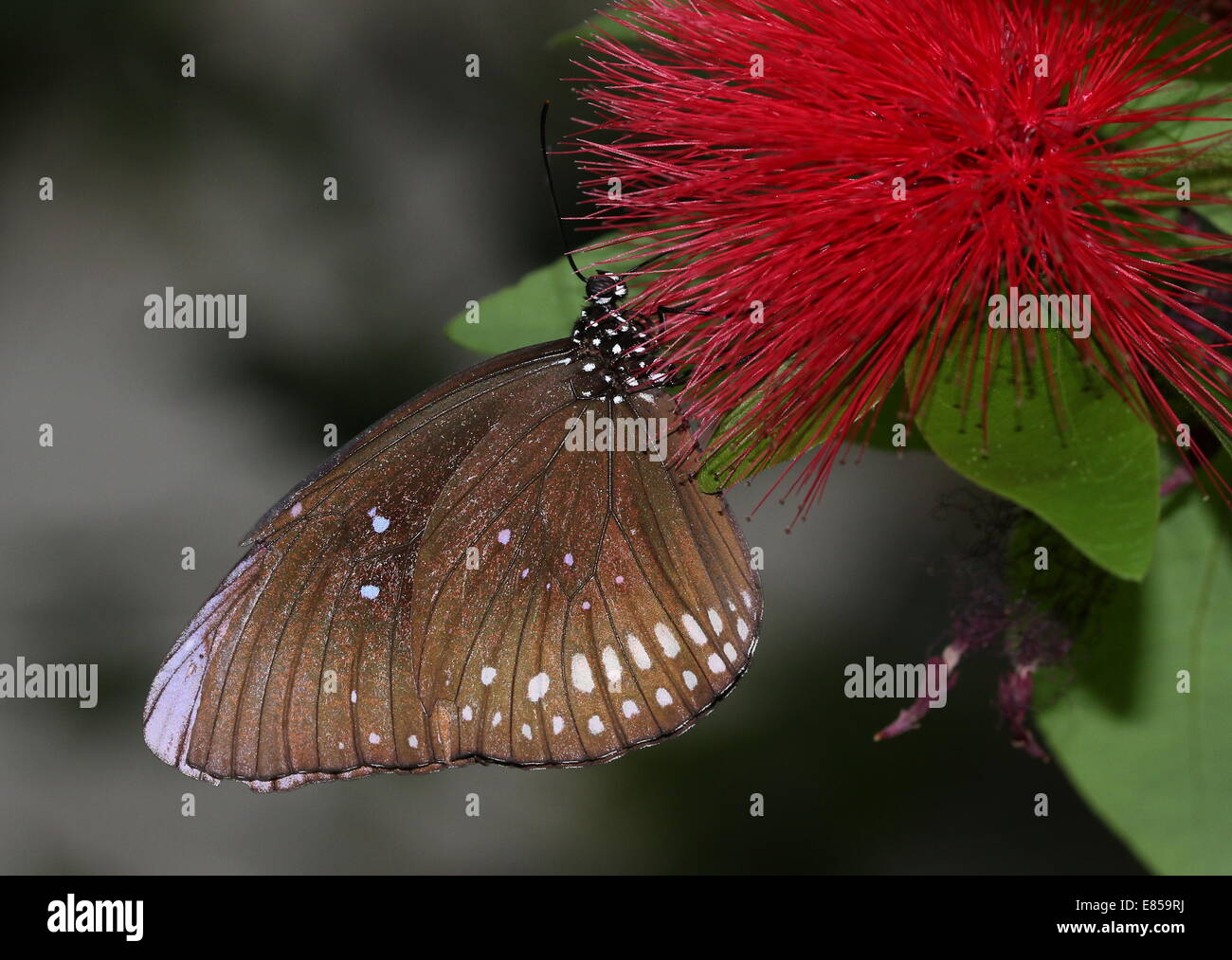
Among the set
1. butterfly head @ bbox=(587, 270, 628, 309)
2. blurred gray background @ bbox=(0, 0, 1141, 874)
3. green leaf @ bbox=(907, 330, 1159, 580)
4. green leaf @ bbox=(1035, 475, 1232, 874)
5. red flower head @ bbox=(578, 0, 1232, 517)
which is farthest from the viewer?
blurred gray background @ bbox=(0, 0, 1141, 874)

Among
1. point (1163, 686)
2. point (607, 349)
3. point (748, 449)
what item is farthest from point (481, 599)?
point (1163, 686)

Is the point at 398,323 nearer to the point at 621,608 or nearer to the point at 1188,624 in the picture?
the point at 621,608

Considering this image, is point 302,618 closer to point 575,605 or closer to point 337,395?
point 575,605

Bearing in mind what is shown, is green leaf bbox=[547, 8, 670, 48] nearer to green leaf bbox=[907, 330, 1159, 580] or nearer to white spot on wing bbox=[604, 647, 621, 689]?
green leaf bbox=[907, 330, 1159, 580]

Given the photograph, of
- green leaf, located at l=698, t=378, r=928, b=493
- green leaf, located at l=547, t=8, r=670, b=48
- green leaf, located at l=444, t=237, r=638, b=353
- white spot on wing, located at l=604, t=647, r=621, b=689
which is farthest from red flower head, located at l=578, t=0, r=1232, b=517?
white spot on wing, located at l=604, t=647, r=621, b=689

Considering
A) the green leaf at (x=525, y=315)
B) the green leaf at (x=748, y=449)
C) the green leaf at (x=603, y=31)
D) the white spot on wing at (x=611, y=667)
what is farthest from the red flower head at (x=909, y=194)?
the white spot on wing at (x=611, y=667)

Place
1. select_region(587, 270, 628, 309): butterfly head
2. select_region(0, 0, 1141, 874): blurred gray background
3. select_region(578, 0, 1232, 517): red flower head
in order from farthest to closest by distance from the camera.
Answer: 1. select_region(0, 0, 1141, 874): blurred gray background
2. select_region(587, 270, 628, 309): butterfly head
3. select_region(578, 0, 1232, 517): red flower head

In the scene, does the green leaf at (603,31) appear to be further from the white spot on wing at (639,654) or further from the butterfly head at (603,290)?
the white spot on wing at (639,654)
